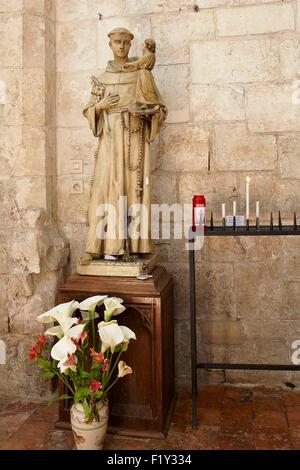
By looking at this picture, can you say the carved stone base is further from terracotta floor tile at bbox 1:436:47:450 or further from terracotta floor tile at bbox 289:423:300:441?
terracotta floor tile at bbox 289:423:300:441

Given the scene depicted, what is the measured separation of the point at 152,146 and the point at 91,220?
0.78 meters

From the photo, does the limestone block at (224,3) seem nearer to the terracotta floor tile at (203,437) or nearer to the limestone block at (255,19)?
the limestone block at (255,19)

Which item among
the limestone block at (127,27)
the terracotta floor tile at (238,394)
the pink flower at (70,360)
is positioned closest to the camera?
the pink flower at (70,360)

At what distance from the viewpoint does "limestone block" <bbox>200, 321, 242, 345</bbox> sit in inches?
121

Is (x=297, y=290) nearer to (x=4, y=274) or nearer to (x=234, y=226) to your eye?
(x=234, y=226)

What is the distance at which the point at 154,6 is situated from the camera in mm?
3107

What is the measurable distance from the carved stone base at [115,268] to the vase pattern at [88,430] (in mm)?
700

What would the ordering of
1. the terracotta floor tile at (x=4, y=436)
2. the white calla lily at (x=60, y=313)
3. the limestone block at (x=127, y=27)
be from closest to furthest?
the white calla lily at (x=60, y=313), the terracotta floor tile at (x=4, y=436), the limestone block at (x=127, y=27)

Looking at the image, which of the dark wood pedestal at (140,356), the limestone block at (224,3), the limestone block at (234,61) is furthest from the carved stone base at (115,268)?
the limestone block at (224,3)

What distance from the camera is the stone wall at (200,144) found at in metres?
2.97

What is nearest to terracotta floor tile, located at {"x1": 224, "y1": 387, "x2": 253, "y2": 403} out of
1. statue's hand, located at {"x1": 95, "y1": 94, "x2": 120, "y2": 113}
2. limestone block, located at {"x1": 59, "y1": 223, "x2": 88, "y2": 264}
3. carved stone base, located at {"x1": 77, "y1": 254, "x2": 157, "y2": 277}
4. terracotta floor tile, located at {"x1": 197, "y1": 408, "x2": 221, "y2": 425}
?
terracotta floor tile, located at {"x1": 197, "y1": 408, "x2": 221, "y2": 425}

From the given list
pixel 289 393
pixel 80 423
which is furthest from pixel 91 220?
pixel 289 393

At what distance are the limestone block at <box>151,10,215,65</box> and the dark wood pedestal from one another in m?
1.50

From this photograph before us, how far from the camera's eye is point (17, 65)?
297 cm
